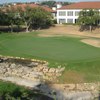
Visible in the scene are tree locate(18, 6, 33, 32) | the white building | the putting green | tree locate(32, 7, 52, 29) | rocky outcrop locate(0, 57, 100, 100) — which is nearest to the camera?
rocky outcrop locate(0, 57, 100, 100)

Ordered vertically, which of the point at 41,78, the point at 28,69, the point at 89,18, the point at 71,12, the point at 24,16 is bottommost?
the point at 71,12

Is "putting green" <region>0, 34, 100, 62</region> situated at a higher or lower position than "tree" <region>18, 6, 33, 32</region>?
lower

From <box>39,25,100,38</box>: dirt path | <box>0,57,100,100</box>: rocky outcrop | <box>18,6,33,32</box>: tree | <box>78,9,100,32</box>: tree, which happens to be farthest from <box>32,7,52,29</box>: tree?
<box>0,57,100,100</box>: rocky outcrop

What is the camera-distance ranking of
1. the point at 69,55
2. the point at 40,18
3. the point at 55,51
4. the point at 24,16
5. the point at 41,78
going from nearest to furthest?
1. the point at 41,78
2. the point at 69,55
3. the point at 55,51
4. the point at 24,16
5. the point at 40,18

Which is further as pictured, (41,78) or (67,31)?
(67,31)

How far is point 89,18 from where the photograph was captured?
233 feet


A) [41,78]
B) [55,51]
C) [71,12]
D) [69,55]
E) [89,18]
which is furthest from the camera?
[71,12]

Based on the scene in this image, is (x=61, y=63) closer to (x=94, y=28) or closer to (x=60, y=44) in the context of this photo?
(x=60, y=44)

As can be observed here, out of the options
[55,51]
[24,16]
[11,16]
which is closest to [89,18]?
[24,16]

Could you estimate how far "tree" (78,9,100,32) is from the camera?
7032 centimetres

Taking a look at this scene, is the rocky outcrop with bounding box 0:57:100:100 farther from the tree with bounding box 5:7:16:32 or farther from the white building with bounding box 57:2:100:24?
the white building with bounding box 57:2:100:24

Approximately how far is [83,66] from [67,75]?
2420 millimetres

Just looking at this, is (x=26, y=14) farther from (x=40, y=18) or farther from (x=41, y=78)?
(x=41, y=78)

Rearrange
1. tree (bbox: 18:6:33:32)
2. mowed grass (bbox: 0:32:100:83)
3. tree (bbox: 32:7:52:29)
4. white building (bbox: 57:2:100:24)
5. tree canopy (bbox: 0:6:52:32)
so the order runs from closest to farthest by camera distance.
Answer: mowed grass (bbox: 0:32:100:83), tree (bbox: 18:6:33:32), tree canopy (bbox: 0:6:52:32), tree (bbox: 32:7:52:29), white building (bbox: 57:2:100:24)
